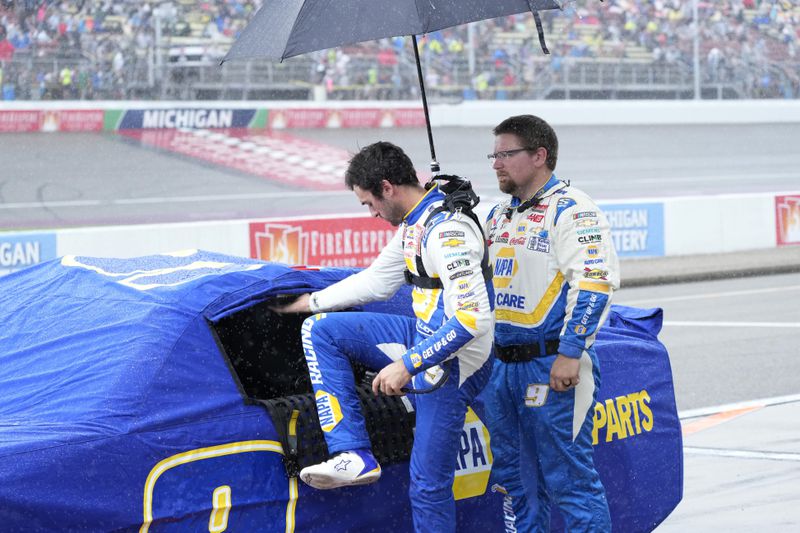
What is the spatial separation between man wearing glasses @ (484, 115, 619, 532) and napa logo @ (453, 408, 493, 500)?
6 cm

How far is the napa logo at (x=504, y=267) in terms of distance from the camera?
3.85m

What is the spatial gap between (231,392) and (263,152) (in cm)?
2473

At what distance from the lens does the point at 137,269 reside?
157 inches

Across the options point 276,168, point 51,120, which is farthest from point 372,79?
point 51,120

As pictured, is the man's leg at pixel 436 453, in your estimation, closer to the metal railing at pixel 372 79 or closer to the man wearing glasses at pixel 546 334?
the man wearing glasses at pixel 546 334

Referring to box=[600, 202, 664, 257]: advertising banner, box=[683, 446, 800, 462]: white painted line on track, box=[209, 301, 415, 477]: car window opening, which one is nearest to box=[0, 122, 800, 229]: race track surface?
box=[600, 202, 664, 257]: advertising banner

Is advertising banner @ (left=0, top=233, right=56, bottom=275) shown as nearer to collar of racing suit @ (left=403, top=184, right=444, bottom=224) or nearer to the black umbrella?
the black umbrella

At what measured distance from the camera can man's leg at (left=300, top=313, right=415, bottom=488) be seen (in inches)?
132

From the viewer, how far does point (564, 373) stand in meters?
3.64

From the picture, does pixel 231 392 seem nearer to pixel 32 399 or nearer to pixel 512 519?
pixel 32 399

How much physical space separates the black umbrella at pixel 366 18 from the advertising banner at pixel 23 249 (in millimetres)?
9814

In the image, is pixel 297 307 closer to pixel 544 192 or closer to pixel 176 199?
pixel 544 192

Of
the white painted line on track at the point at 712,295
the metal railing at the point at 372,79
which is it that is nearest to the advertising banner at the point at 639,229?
the white painted line on track at the point at 712,295

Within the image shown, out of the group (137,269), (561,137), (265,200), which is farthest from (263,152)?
(137,269)
